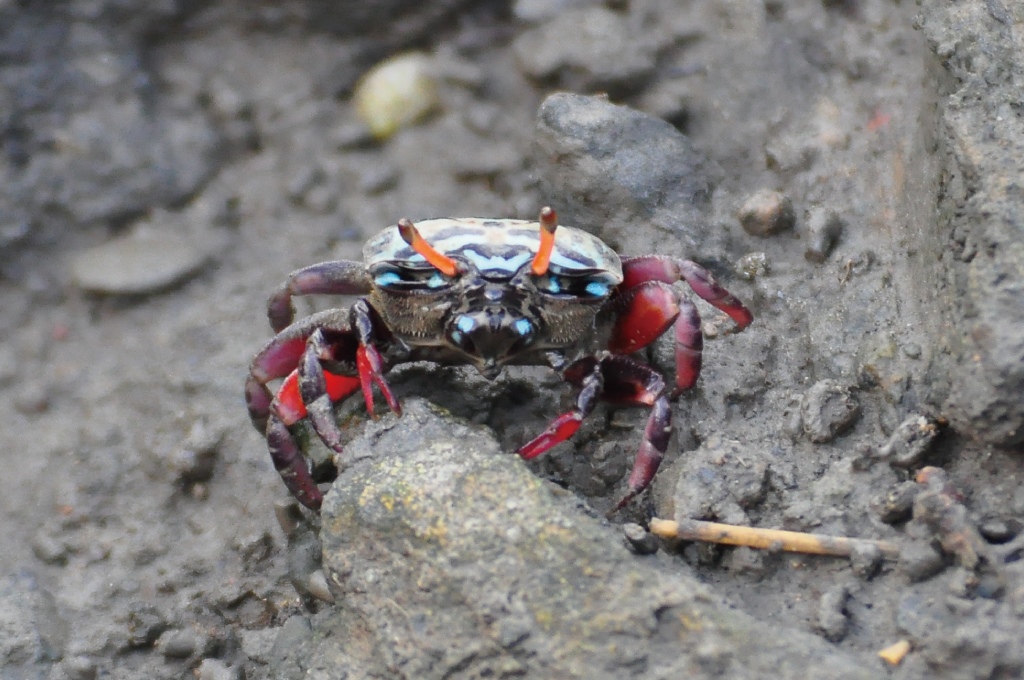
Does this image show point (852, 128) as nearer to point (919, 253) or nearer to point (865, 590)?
point (919, 253)

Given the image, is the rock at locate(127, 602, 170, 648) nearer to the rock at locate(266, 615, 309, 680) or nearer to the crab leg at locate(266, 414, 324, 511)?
the rock at locate(266, 615, 309, 680)

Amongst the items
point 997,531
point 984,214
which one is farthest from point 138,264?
point 997,531

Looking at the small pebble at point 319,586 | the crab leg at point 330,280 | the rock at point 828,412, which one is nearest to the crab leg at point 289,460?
the small pebble at point 319,586

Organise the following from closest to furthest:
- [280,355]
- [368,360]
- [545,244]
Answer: [545,244] → [368,360] → [280,355]

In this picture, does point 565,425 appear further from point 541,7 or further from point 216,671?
point 541,7

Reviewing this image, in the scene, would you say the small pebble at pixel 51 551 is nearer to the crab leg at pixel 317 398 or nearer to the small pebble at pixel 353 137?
the crab leg at pixel 317 398
